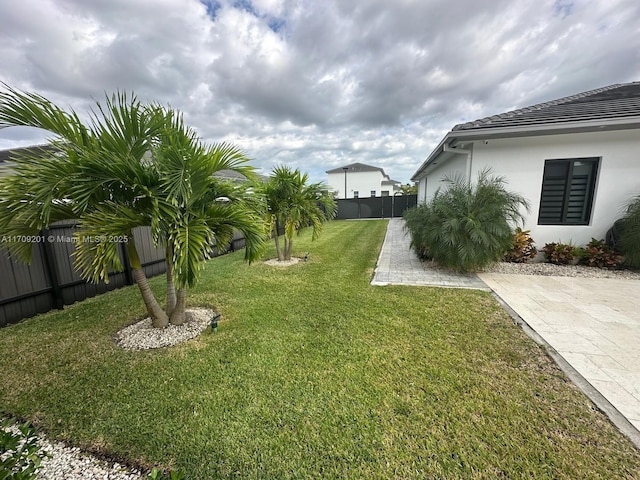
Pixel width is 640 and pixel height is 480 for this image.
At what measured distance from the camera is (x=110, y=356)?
118 inches

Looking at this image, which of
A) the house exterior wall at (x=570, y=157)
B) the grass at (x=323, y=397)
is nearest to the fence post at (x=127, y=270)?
the grass at (x=323, y=397)

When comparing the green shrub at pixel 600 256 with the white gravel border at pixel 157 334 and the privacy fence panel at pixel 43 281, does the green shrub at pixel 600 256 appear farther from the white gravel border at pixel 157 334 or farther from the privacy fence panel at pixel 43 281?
the privacy fence panel at pixel 43 281

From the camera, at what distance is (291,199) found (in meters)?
6.88

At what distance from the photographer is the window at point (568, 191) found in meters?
6.13

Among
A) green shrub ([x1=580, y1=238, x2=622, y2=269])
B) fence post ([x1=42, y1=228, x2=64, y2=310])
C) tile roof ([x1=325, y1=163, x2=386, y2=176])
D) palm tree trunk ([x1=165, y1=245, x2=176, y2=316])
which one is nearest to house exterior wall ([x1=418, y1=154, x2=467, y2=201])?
green shrub ([x1=580, y1=238, x2=622, y2=269])

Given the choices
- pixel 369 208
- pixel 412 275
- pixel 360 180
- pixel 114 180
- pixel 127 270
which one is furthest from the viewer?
pixel 360 180

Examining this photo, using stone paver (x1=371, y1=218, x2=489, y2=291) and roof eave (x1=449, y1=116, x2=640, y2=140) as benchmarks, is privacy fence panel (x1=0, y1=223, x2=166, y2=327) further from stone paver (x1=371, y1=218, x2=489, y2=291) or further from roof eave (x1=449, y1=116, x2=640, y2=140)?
roof eave (x1=449, y1=116, x2=640, y2=140)

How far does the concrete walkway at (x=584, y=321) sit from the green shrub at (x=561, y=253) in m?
1.00

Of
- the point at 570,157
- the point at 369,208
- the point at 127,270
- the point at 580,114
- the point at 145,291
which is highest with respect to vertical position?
the point at 580,114

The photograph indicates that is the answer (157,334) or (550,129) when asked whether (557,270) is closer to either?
(550,129)

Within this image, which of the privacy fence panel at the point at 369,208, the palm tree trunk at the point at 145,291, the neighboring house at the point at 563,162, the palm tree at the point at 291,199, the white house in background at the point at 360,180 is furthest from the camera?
the white house in background at the point at 360,180

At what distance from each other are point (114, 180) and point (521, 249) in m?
8.08

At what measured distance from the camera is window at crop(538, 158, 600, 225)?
6.13 m

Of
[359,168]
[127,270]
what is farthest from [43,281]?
[359,168]
